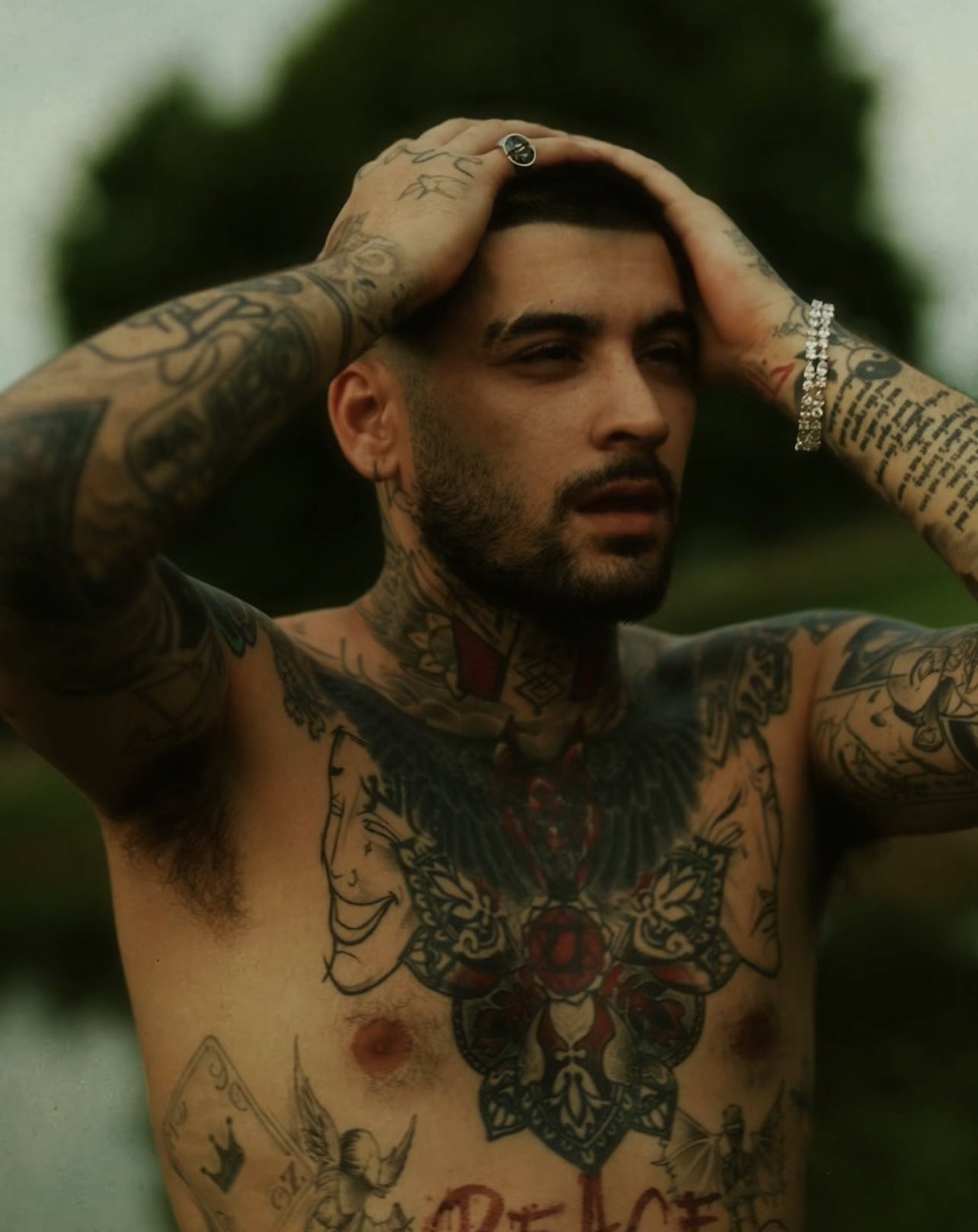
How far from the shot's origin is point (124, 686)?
3.54m

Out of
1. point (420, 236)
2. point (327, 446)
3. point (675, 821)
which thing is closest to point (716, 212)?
point (420, 236)

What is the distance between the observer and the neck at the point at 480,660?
4305 mm

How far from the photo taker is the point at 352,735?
4.10 meters

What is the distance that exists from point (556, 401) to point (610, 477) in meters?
0.17

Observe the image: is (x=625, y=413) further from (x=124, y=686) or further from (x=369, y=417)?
(x=124, y=686)

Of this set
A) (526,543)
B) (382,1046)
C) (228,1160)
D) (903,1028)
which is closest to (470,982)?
(382,1046)

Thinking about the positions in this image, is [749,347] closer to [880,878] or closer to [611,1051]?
[611,1051]

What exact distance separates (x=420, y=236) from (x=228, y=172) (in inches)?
364

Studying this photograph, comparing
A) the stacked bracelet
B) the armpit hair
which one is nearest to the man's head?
the stacked bracelet

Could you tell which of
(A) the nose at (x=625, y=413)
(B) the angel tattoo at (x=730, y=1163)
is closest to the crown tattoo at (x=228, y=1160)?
(B) the angel tattoo at (x=730, y=1163)

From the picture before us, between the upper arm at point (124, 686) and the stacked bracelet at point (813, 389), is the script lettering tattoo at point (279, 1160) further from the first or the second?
the stacked bracelet at point (813, 389)

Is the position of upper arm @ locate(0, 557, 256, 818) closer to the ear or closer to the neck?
the neck

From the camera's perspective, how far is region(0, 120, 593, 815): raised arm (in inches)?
132

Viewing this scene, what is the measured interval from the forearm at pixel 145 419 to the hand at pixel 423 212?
0.23m
